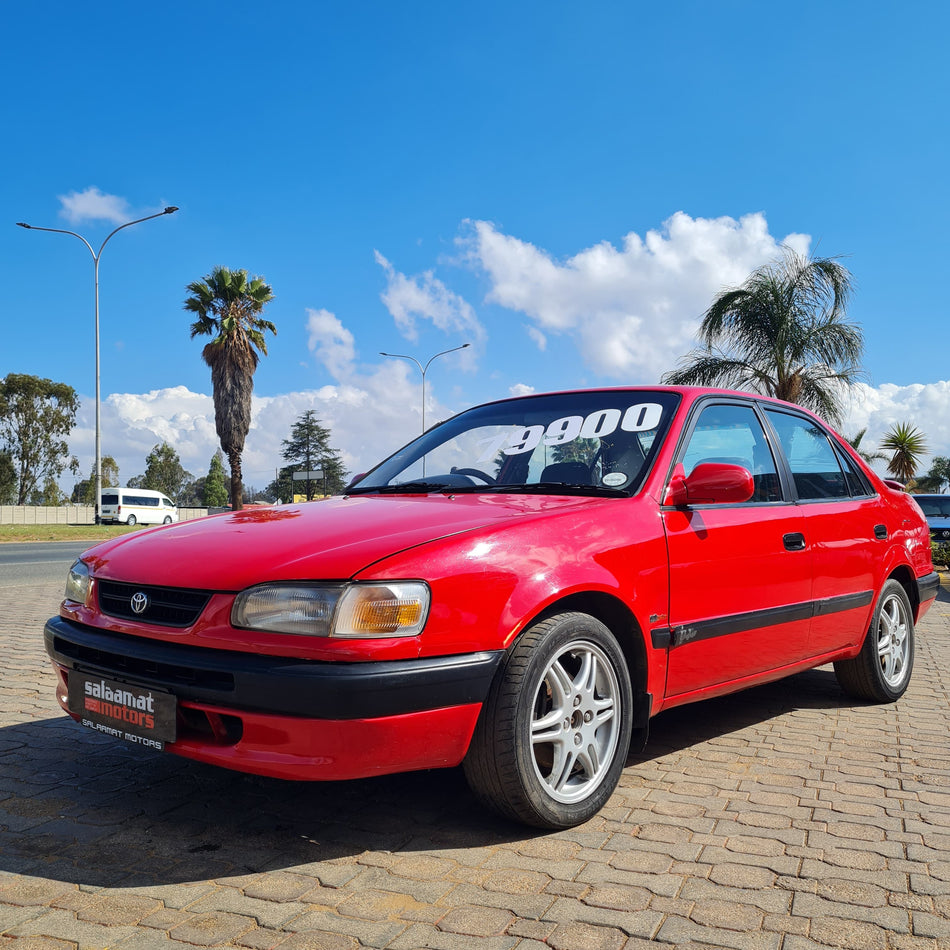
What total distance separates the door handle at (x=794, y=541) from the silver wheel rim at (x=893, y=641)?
1111 millimetres

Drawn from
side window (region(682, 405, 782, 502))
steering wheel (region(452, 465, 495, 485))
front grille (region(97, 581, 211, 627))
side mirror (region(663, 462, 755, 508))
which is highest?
side window (region(682, 405, 782, 502))

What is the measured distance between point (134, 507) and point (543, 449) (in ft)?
165

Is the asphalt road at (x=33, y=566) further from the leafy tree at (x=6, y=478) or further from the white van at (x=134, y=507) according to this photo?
the leafy tree at (x=6, y=478)

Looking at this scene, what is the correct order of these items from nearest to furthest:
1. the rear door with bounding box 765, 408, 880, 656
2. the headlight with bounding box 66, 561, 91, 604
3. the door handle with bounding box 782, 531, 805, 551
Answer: the headlight with bounding box 66, 561, 91, 604 < the door handle with bounding box 782, 531, 805, 551 < the rear door with bounding box 765, 408, 880, 656

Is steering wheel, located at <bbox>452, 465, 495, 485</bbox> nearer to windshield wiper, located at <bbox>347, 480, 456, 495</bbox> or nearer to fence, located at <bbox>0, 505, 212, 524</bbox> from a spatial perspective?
windshield wiper, located at <bbox>347, 480, 456, 495</bbox>

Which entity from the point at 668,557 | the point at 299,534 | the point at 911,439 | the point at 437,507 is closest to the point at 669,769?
the point at 668,557

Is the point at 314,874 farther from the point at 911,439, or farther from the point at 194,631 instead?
the point at 911,439

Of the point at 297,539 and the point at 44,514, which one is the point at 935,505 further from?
the point at 44,514

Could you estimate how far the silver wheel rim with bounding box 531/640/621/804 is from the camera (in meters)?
3.01

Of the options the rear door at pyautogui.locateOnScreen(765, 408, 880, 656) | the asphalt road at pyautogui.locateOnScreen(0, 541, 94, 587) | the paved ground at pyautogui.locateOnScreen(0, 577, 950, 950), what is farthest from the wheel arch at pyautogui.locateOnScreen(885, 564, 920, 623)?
the asphalt road at pyautogui.locateOnScreen(0, 541, 94, 587)

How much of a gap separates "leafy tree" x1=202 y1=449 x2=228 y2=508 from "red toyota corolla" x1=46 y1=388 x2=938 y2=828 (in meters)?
99.5

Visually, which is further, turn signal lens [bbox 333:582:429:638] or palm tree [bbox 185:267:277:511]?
palm tree [bbox 185:267:277:511]

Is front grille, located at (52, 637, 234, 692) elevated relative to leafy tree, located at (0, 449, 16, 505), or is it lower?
lower

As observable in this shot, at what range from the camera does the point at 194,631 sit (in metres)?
2.79
